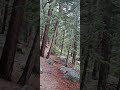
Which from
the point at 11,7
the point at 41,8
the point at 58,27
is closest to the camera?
the point at 11,7

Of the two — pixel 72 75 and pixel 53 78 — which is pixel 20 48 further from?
pixel 72 75

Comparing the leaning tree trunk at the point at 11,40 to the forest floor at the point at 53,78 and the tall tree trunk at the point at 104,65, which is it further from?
the tall tree trunk at the point at 104,65

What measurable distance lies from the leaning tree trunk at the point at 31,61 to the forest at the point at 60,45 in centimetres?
12

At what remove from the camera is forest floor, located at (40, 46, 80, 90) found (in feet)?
11.3

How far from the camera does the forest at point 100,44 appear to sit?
142 inches

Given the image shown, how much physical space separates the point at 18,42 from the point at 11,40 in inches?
3.9

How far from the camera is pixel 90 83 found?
3707mm

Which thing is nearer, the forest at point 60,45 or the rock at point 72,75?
the forest at point 60,45

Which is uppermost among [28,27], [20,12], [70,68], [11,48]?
[20,12]

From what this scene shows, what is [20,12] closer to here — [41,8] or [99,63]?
[41,8]

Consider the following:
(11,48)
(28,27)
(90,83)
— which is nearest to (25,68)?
(11,48)

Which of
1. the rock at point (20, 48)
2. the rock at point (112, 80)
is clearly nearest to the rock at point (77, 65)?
the rock at point (112, 80)

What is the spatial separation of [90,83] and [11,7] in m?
1.69

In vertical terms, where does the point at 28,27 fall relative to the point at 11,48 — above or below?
above
